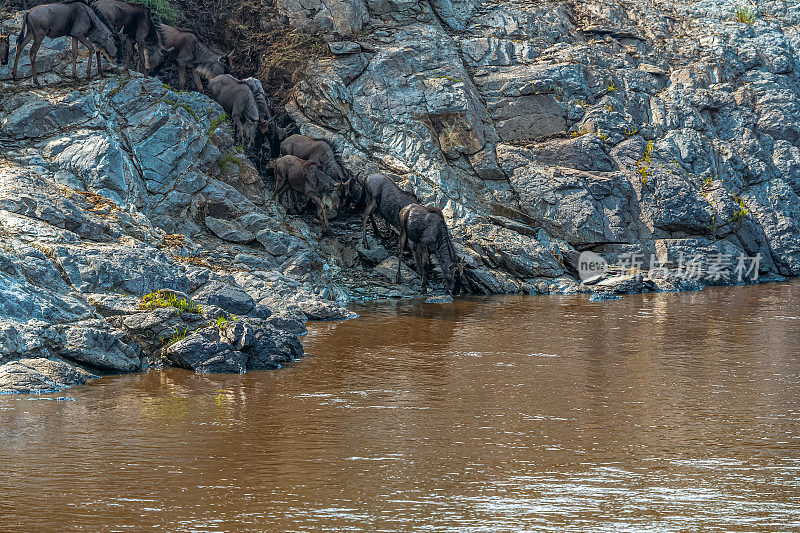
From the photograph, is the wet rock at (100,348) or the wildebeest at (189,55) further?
the wildebeest at (189,55)

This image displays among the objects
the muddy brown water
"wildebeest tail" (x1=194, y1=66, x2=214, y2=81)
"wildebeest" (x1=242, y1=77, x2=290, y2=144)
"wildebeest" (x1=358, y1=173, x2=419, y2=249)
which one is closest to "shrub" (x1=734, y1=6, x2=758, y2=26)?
"wildebeest" (x1=358, y1=173, x2=419, y2=249)

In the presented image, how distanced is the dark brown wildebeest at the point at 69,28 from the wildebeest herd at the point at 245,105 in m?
0.02

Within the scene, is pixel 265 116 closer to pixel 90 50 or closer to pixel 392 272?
pixel 90 50

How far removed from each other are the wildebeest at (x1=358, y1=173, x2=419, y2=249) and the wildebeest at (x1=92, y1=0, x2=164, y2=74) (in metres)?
6.55

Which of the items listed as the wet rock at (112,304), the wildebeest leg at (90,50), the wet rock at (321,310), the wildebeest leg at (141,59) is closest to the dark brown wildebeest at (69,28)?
the wildebeest leg at (90,50)

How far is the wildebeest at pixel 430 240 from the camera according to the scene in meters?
21.6

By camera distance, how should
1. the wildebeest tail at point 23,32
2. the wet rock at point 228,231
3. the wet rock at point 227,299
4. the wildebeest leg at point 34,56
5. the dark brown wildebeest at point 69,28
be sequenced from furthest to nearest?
the wildebeest leg at point 34,56, the wet rock at point 228,231, the dark brown wildebeest at point 69,28, the wildebeest tail at point 23,32, the wet rock at point 227,299

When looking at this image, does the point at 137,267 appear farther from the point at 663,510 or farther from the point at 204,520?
the point at 663,510

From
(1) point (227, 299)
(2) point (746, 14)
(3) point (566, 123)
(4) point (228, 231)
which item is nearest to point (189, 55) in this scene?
(4) point (228, 231)

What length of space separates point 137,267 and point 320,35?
14.9m

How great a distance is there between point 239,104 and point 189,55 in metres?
2.22

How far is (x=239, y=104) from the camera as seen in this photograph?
23.3 metres

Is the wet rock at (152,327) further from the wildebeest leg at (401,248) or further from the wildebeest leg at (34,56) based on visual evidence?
the wildebeest leg at (34,56)

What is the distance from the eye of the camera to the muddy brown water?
6.80 meters
